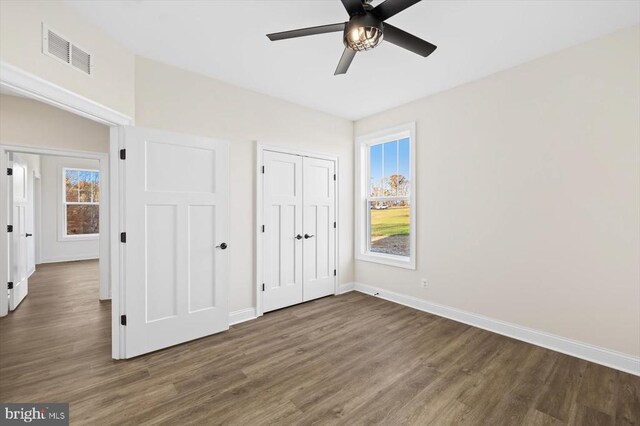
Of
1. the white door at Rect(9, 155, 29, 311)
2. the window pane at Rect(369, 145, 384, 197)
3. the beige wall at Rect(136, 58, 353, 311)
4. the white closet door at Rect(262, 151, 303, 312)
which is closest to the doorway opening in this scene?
the white door at Rect(9, 155, 29, 311)

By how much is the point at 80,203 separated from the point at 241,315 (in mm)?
6632

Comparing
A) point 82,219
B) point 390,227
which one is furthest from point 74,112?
point 82,219

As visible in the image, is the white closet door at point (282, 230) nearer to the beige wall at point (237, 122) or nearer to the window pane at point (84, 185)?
the beige wall at point (237, 122)

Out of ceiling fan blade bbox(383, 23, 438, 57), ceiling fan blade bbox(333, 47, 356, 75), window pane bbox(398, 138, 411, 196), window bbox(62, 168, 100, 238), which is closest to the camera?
ceiling fan blade bbox(383, 23, 438, 57)

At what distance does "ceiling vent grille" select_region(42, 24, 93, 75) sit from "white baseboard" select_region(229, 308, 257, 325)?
2.67 m

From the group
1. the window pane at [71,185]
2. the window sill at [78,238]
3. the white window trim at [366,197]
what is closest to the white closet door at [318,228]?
the white window trim at [366,197]

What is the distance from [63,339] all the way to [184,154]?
2.27 metres

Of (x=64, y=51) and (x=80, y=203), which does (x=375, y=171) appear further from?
(x=80, y=203)

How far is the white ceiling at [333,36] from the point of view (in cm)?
207

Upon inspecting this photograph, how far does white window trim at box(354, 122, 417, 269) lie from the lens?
3.86m

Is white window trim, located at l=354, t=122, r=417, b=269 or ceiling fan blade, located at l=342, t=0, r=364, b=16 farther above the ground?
ceiling fan blade, located at l=342, t=0, r=364, b=16

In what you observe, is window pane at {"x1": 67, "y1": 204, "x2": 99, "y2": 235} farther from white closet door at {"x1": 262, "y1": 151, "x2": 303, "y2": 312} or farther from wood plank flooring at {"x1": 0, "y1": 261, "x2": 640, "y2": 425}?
white closet door at {"x1": 262, "y1": 151, "x2": 303, "y2": 312}

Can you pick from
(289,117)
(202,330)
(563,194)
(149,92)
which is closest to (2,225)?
(149,92)

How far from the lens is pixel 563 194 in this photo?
2.65 m
